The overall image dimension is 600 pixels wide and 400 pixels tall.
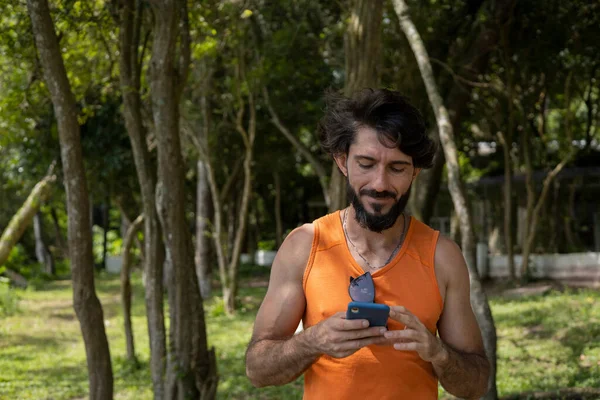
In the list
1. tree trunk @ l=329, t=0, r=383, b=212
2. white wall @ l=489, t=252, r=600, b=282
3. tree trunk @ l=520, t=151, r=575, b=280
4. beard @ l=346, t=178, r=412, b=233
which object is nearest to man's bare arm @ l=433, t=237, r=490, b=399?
beard @ l=346, t=178, r=412, b=233

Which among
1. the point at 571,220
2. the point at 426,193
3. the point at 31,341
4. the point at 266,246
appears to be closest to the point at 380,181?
the point at 426,193

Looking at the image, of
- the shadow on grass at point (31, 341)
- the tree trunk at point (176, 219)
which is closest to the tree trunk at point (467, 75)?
the tree trunk at point (176, 219)

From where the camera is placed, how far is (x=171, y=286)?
6301 mm

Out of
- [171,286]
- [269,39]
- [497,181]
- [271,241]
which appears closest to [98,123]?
[269,39]

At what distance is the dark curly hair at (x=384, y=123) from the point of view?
8.80ft

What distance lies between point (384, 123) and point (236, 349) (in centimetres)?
975

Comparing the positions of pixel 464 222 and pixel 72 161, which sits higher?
pixel 72 161

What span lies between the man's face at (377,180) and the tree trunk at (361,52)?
458cm

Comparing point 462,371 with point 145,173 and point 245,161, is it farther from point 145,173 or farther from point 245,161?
point 245,161

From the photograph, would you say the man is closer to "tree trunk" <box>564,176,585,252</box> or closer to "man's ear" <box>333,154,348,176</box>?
"man's ear" <box>333,154,348,176</box>

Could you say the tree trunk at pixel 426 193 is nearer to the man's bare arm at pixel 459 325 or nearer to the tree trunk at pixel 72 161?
the tree trunk at pixel 72 161

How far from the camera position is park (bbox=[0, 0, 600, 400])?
5.81 meters

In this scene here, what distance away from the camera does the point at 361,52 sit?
24.4ft

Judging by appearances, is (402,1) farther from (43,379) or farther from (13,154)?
(13,154)
